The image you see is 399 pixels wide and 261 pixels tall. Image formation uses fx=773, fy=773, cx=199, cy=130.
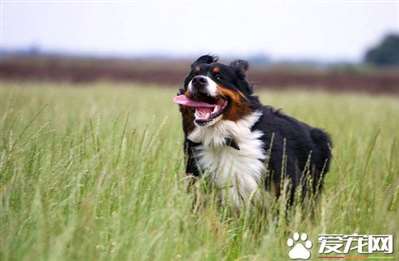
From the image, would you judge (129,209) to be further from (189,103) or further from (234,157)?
(234,157)

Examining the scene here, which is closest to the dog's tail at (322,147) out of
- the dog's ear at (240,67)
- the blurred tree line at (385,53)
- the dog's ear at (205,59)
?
the dog's ear at (240,67)

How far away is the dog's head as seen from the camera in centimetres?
576

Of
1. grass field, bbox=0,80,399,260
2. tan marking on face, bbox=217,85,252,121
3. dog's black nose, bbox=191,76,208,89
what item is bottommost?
grass field, bbox=0,80,399,260

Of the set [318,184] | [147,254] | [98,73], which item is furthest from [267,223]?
[98,73]

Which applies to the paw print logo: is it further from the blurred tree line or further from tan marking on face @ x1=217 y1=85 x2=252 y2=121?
the blurred tree line

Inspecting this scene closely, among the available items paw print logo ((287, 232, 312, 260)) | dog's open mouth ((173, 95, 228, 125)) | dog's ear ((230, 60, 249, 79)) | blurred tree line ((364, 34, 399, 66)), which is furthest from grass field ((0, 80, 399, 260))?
blurred tree line ((364, 34, 399, 66))

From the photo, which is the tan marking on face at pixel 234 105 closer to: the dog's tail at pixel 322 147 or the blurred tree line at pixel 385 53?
the dog's tail at pixel 322 147

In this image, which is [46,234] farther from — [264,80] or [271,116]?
[264,80]

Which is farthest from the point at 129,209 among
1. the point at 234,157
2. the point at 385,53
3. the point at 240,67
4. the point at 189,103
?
the point at 385,53

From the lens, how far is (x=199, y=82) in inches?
226

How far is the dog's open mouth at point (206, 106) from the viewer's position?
19.0 ft

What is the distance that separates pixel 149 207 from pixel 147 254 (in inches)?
28.1

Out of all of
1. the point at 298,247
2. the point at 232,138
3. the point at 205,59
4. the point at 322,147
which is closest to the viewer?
the point at 298,247

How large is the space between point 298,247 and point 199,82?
154cm
